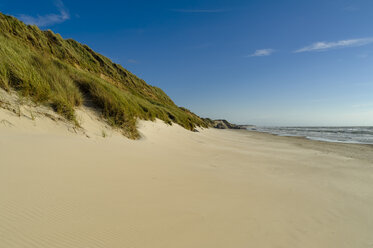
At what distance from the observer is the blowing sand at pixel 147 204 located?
52.7 inches

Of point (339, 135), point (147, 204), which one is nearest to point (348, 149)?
point (147, 204)

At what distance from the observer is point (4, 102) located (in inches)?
124

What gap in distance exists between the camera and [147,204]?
1.85 metres

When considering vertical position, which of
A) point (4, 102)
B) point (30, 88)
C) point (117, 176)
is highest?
point (30, 88)

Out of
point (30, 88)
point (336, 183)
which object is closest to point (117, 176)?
point (30, 88)

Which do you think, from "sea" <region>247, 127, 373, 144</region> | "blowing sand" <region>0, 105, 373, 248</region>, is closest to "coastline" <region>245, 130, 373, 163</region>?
"sea" <region>247, 127, 373, 144</region>

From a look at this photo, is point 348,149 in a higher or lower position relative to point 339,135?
lower

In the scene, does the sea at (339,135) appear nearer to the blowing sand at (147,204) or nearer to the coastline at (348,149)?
the coastline at (348,149)

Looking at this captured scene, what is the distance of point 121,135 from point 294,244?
461cm

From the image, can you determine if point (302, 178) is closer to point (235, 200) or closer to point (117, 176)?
point (235, 200)

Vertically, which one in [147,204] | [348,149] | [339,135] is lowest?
[348,149]

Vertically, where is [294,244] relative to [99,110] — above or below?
below

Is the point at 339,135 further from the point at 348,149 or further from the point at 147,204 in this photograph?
the point at 147,204

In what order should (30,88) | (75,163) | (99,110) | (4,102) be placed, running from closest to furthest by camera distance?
(75,163), (4,102), (30,88), (99,110)
